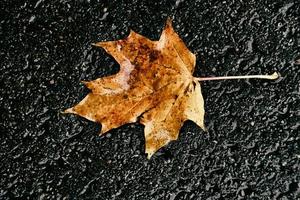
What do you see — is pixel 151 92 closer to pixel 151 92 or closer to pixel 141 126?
pixel 151 92

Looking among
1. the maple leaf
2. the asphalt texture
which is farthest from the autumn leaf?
the asphalt texture

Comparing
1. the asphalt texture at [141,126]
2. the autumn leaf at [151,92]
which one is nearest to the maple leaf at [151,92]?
the autumn leaf at [151,92]

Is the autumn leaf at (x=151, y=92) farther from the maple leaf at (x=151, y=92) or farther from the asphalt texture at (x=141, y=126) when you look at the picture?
the asphalt texture at (x=141, y=126)

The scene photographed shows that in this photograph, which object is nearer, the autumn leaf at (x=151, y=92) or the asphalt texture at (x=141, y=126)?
the autumn leaf at (x=151, y=92)

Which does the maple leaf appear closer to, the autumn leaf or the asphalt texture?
the autumn leaf

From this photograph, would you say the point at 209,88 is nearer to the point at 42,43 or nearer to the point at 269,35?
the point at 269,35

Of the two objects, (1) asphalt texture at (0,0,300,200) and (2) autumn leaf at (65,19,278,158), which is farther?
(1) asphalt texture at (0,0,300,200)

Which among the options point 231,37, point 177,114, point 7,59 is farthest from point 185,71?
point 7,59

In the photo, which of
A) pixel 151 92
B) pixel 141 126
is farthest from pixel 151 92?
pixel 141 126
